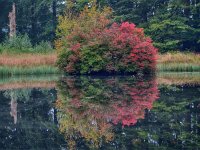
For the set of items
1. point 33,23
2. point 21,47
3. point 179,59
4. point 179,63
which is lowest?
point 179,63

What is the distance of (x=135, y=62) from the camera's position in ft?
67.6

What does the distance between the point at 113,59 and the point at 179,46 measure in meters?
16.4

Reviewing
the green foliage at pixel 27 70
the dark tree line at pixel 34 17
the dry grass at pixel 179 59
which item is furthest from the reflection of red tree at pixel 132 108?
the dark tree line at pixel 34 17

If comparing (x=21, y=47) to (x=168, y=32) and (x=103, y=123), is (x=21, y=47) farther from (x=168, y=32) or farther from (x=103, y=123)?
(x=103, y=123)

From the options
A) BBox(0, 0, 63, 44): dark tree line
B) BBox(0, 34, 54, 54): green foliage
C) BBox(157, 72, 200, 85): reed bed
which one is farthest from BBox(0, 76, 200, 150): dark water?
BBox(0, 0, 63, 44): dark tree line

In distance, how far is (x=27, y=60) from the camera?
920 inches

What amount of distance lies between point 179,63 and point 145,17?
15875 millimetres

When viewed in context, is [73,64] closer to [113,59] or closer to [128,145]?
[113,59]

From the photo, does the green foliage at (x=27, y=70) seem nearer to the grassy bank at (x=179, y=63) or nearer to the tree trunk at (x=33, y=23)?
the grassy bank at (x=179, y=63)

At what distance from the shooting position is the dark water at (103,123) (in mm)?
5177

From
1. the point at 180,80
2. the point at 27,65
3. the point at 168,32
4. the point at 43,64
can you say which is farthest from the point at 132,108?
the point at 168,32

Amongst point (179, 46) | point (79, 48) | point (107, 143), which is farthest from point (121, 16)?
point (107, 143)

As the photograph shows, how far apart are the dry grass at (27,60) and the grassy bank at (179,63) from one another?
19.5ft

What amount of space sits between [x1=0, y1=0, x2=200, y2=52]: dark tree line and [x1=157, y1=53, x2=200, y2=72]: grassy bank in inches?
355
